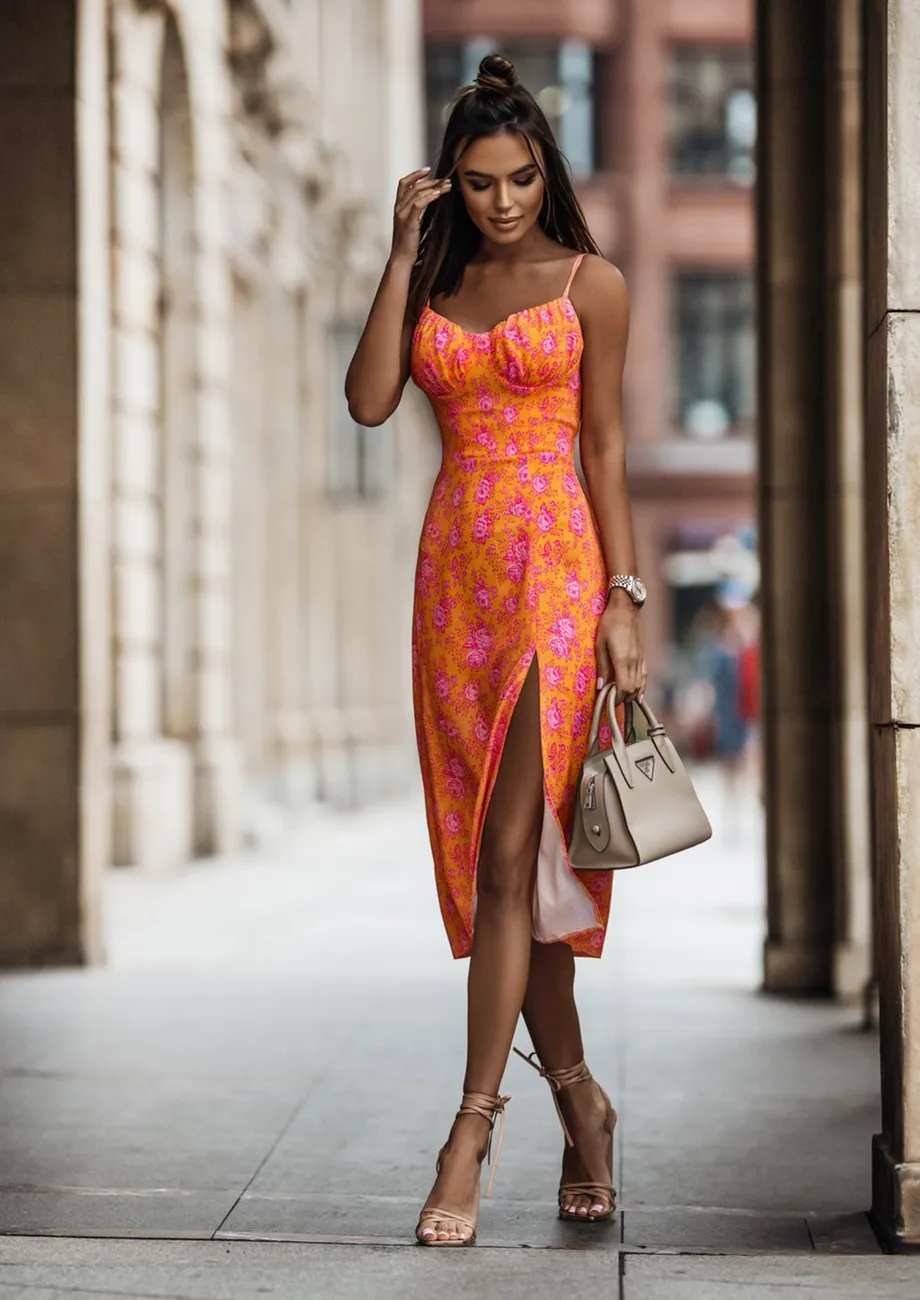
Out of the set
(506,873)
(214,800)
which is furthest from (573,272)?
(214,800)

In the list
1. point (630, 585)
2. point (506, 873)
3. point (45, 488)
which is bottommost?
point (506, 873)

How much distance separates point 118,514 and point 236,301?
4980 millimetres

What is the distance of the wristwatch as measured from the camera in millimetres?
4086

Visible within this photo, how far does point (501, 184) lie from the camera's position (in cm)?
403

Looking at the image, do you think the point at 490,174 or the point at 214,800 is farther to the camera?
the point at 214,800

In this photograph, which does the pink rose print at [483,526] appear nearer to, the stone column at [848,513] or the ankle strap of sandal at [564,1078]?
the ankle strap of sandal at [564,1078]

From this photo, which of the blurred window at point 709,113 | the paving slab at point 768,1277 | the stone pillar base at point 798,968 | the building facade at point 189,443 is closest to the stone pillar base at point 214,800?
the building facade at point 189,443

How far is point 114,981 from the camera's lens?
25.6ft

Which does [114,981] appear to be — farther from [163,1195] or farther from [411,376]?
[411,376]

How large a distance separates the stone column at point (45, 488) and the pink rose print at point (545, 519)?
4.22 m

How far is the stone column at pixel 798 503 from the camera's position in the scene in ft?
24.6

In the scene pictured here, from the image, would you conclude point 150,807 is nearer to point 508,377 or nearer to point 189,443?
point 189,443

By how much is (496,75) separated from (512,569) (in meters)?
0.97

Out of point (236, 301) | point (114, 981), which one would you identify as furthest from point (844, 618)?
point (236, 301)
